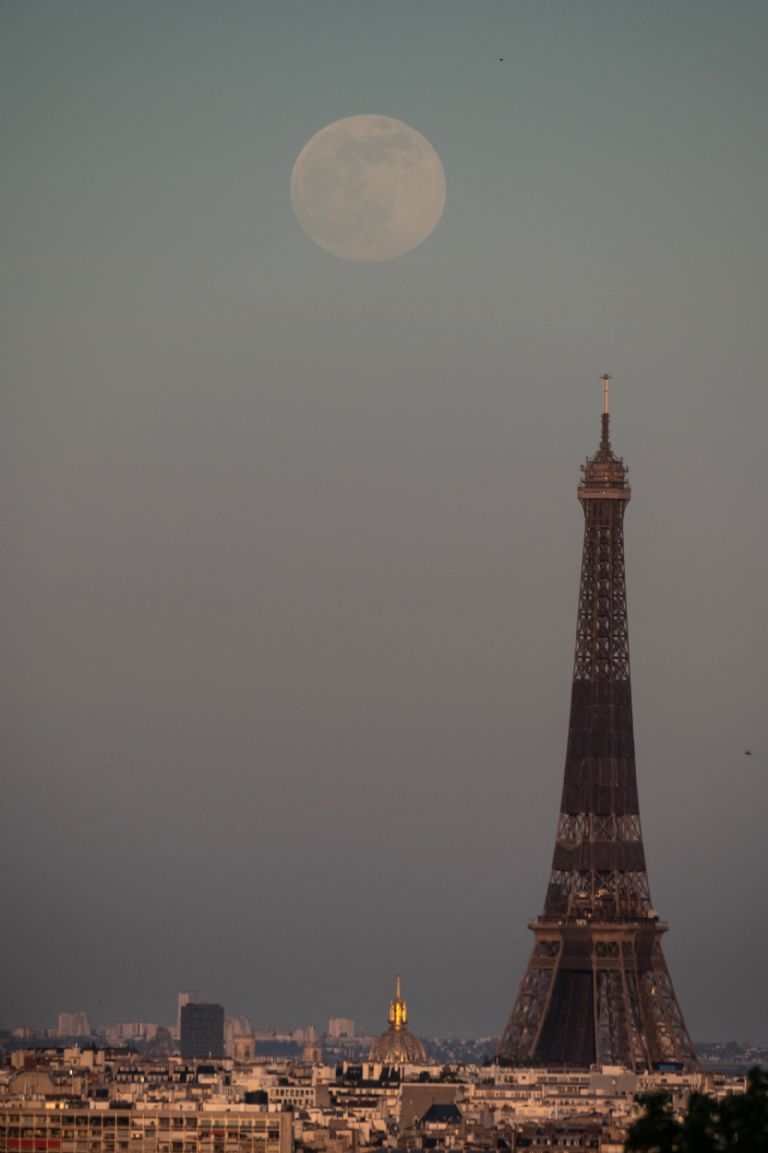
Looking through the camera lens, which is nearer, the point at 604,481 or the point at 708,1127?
the point at 708,1127

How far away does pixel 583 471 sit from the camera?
19425 cm

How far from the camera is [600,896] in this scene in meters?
189

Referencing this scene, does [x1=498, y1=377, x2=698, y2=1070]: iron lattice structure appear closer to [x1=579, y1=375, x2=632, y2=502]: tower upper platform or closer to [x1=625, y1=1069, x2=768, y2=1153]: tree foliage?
[x1=579, y1=375, x2=632, y2=502]: tower upper platform

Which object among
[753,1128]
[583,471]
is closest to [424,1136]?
[583,471]

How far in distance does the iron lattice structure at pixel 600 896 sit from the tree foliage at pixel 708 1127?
320ft

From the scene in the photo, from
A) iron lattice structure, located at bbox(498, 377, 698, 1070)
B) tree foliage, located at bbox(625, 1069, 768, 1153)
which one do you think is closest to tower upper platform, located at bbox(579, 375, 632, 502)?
iron lattice structure, located at bbox(498, 377, 698, 1070)

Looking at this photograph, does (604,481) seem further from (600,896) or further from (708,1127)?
(708,1127)

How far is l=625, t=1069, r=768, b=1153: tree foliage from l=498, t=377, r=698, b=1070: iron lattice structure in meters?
97.4

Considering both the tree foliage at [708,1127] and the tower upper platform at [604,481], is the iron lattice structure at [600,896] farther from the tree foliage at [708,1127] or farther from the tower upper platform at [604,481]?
the tree foliage at [708,1127]

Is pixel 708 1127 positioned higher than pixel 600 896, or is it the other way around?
pixel 600 896

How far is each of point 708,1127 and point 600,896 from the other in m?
102

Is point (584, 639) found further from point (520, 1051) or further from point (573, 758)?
point (520, 1051)

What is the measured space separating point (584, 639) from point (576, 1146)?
30.1m

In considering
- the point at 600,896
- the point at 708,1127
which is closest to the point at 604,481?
the point at 600,896
